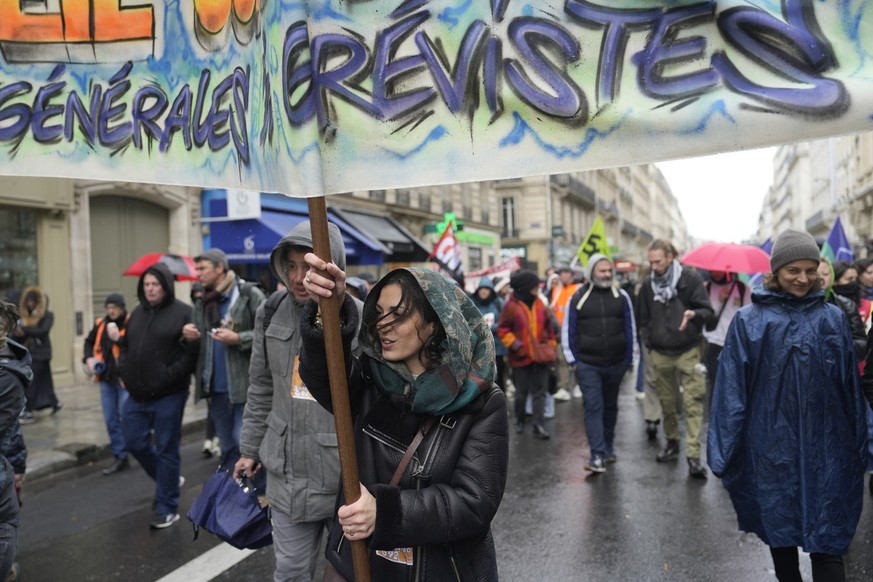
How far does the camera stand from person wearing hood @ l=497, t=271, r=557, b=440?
7910mm

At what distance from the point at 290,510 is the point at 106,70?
1.80 m

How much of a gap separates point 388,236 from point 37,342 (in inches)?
528

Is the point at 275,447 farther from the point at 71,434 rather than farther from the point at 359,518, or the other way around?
the point at 71,434

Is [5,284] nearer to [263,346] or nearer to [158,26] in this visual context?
[263,346]

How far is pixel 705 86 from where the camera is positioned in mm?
1470

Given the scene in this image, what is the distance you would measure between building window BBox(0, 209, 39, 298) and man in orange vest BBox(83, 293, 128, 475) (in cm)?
503

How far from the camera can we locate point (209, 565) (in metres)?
4.27

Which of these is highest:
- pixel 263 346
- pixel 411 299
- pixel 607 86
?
pixel 607 86

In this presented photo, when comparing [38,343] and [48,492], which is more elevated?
[38,343]

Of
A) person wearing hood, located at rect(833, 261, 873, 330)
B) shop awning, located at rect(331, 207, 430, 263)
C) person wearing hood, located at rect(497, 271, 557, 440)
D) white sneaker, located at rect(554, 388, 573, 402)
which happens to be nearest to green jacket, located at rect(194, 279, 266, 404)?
person wearing hood, located at rect(497, 271, 557, 440)

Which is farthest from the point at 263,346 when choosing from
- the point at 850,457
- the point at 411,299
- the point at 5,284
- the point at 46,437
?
the point at 5,284

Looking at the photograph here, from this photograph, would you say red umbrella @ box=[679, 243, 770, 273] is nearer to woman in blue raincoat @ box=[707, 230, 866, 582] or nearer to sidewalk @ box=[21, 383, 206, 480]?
woman in blue raincoat @ box=[707, 230, 866, 582]

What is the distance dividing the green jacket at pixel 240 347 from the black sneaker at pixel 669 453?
3829 mm

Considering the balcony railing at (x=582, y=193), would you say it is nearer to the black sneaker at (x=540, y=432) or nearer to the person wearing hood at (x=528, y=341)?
the person wearing hood at (x=528, y=341)
